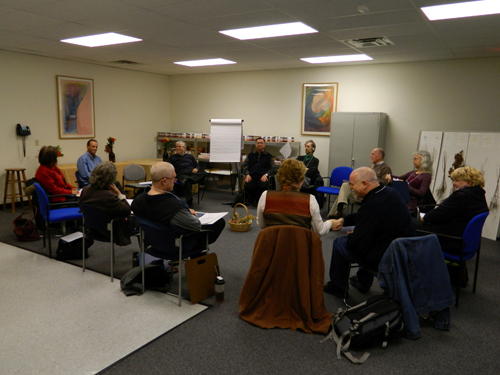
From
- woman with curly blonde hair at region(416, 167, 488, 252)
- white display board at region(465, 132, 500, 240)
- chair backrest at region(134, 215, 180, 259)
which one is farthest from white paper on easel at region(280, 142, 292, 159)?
chair backrest at region(134, 215, 180, 259)

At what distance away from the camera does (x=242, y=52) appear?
6098 millimetres

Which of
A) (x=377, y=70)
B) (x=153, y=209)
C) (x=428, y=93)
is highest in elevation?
(x=377, y=70)

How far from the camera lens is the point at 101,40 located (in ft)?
18.1

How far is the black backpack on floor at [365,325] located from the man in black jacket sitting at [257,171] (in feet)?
14.9

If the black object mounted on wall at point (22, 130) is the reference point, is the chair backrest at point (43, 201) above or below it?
below

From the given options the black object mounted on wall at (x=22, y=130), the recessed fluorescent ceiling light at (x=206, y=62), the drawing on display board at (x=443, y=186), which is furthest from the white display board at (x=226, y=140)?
the drawing on display board at (x=443, y=186)

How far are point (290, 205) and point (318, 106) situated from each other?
207 inches

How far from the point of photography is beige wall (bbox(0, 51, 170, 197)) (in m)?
6.68

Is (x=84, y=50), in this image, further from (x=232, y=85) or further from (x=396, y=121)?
(x=396, y=121)

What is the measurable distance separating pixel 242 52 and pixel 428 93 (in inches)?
131

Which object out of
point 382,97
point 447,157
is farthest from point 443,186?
point 382,97

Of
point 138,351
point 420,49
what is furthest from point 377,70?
point 138,351

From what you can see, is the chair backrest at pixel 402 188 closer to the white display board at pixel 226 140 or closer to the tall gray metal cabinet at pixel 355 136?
the tall gray metal cabinet at pixel 355 136

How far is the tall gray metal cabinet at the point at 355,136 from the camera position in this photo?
678 cm
